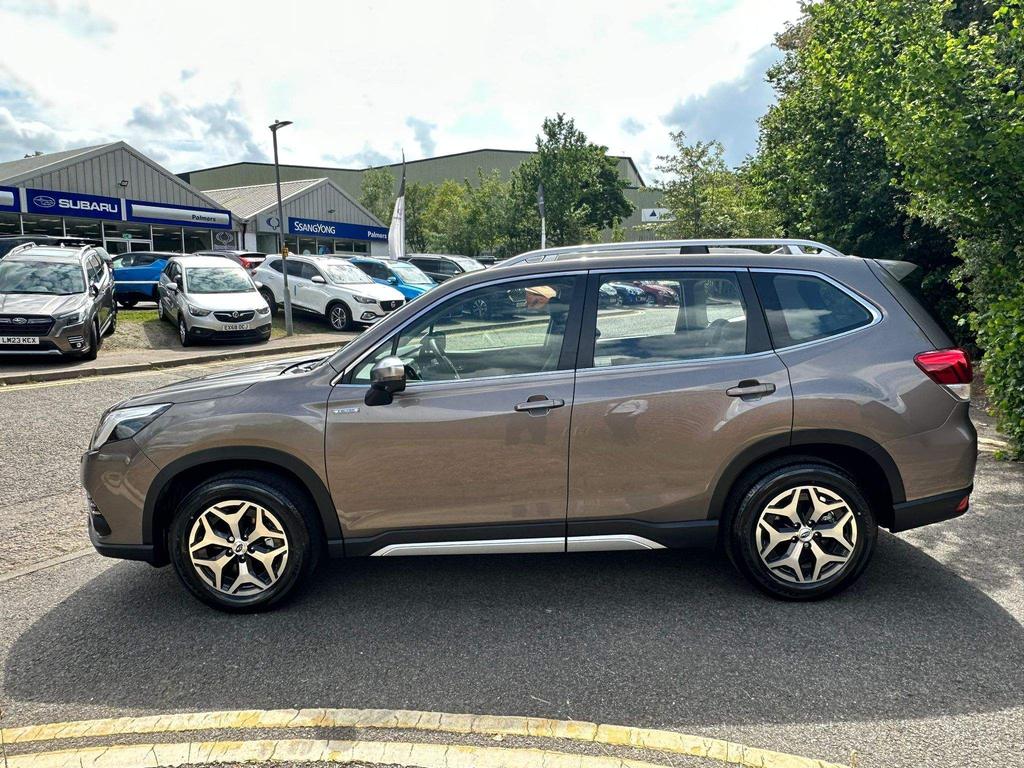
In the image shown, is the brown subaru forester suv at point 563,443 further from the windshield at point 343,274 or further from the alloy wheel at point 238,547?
the windshield at point 343,274

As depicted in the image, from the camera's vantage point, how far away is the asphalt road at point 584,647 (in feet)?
9.52

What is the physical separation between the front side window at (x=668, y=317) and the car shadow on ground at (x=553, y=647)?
1.28 m

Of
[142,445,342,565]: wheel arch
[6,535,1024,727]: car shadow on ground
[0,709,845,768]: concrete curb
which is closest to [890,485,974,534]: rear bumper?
[6,535,1024,727]: car shadow on ground

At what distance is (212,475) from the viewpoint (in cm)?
379

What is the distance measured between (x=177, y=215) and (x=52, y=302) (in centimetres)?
2684

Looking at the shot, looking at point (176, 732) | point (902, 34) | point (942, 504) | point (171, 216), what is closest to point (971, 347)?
point (902, 34)

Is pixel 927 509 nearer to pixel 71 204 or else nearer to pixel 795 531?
pixel 795 531

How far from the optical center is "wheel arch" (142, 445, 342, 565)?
3656 mm

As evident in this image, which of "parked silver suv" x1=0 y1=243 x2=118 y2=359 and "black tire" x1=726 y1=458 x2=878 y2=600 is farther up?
"parked silver suv" x1=0 y1=243 x2=118 y2=359

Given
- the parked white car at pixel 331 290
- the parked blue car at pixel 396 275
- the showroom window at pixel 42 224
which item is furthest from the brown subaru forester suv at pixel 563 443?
the showroom window at pixel 42 224

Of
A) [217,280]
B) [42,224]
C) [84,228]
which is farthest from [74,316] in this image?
[84,228]

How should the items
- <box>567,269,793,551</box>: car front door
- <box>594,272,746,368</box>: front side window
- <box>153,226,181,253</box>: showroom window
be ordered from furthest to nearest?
<box>153,226,181,253</box>: showroom window
<box>594,272,746,368</box>: front side window
<box>567,269,793,551</box>: car front door

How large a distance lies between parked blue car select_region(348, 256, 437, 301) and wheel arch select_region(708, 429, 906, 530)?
1874 centimetres

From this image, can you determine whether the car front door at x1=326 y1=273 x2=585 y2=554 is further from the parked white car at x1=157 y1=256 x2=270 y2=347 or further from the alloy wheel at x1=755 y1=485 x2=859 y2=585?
the parked white car at x1=157 y1=256 x2=270 y2=347
